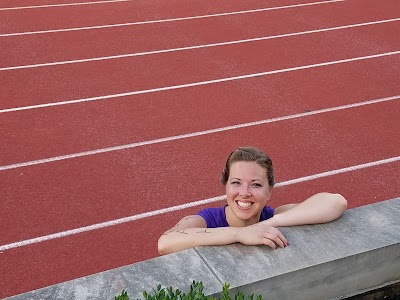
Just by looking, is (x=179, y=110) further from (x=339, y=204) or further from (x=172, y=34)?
(x=339, y=204)

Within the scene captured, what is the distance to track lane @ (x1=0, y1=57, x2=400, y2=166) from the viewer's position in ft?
21.4

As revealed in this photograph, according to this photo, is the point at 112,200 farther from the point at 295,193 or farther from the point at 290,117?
the point at 290,117

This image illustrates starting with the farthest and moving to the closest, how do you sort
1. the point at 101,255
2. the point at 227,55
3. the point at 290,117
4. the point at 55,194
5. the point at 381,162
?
the point at 227,55, the point at 290,117, the point at 381,162, the point at 55,194, the point at 101,255

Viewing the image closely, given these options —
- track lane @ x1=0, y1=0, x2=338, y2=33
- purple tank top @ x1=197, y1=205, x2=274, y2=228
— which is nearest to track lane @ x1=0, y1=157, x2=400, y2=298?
purple tank top @ x1=197, y1=205, x2=274, y2=228

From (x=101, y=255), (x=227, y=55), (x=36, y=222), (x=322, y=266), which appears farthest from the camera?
(x=227, y=55)

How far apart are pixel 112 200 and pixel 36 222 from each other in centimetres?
68

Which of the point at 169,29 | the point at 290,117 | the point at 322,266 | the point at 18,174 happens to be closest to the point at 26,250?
the point at 18,174

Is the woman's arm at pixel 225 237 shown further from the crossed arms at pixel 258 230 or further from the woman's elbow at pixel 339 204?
the woman's elbow at pixel 339 204

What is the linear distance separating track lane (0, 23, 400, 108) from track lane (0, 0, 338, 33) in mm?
1998

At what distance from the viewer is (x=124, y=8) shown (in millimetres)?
11367

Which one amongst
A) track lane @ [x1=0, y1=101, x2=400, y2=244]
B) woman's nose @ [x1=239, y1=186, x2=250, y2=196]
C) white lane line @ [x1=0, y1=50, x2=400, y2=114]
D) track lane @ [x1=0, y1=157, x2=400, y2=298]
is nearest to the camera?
woman's nose @ [x1=239, y1=186, x2=250, y2=196]

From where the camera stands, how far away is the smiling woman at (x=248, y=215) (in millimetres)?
2848

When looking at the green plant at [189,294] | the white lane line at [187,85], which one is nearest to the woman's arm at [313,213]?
the green plant at [189,294]

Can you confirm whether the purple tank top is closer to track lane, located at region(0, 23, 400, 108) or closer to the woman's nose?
the woman's nose
